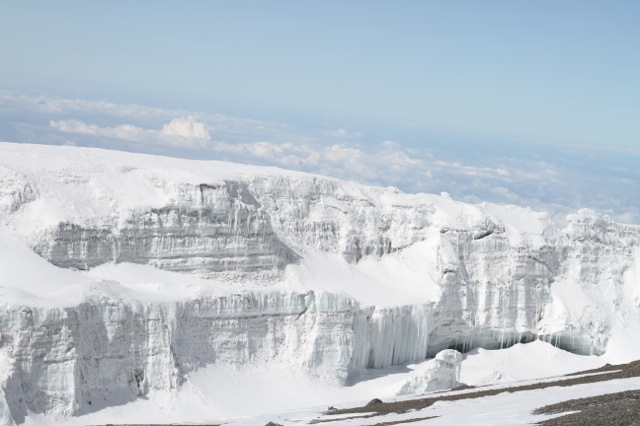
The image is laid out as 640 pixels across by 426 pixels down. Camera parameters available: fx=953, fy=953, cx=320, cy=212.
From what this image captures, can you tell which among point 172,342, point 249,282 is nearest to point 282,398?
point 172,342

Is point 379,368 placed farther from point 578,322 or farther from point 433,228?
point 578,322

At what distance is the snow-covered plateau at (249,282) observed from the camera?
40844 mm

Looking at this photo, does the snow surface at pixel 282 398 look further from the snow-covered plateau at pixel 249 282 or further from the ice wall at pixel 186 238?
the ice wall at pixel 186 238

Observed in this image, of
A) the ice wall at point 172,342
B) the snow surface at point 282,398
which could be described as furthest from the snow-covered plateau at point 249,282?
the snow surface at point 282,398

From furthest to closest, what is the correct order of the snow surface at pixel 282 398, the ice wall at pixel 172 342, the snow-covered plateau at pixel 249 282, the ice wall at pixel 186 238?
the ice wall at pixel 186 238, the snow-covered plateau at pixel 249 282, the ice wall at pixel 172 342, the snow surface at pixel 282 398

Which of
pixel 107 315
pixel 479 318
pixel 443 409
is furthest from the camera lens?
pixel 479 318

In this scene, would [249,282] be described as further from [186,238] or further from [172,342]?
[172,342]

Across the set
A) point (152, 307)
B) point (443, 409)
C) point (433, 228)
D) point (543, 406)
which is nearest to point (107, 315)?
point (152, 307)

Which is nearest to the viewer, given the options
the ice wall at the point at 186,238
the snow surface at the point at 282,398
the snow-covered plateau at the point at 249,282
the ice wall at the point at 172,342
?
the snow surface at the point at 282,398

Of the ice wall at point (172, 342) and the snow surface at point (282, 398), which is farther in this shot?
the ice wall at point (172, 342)

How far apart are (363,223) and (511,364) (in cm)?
1248

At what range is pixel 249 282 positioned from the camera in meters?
49.4

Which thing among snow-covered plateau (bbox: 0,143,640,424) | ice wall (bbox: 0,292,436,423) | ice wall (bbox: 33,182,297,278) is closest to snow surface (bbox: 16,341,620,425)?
snow-covered plateau (bbox: 0,143,640,424)

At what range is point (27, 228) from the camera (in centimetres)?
4344
